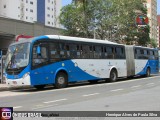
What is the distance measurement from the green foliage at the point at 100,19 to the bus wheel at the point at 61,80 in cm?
1889

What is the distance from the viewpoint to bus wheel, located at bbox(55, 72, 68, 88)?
21.1 metres

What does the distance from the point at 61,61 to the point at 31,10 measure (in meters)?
90.7

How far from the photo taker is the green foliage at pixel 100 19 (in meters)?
41.8

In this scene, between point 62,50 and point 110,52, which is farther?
point 110,52

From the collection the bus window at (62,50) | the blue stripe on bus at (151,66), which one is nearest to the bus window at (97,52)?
the bus window at (62,50)

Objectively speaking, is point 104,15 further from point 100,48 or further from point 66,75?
point 66,75

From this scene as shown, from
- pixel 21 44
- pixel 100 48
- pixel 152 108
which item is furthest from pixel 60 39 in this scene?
pixel 152 108

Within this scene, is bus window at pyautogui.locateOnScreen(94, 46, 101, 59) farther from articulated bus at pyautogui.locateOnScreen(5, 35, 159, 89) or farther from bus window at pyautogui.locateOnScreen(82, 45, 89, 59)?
bus window at pyautogui.locateOnScreen(82, 45, 89, 59)

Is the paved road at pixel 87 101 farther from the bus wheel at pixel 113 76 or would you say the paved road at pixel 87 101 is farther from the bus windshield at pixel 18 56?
the bus wheel at pixel 113 76

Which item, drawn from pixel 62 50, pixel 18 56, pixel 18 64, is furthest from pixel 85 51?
pixel 18 64

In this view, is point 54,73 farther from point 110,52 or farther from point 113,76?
point 113,76

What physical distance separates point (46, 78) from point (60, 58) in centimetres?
172

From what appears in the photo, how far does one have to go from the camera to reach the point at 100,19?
42.6m

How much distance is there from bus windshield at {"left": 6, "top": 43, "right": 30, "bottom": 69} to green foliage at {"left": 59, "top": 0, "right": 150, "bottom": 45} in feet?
67.8
